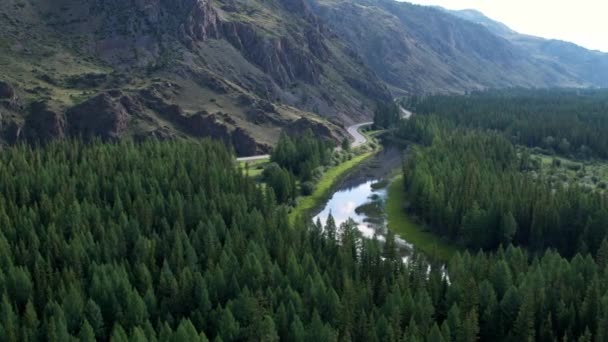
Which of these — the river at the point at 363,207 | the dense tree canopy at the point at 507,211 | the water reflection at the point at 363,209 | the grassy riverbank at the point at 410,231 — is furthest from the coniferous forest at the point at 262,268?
the river at the point at 363,207

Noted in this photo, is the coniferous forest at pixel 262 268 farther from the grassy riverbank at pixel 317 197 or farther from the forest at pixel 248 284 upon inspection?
the grassy riverbank at pixel 317 197

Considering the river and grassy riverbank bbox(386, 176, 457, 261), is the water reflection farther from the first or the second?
grassy riverbank bbox(386, 176, 457, 261)

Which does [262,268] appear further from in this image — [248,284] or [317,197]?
[317,197]

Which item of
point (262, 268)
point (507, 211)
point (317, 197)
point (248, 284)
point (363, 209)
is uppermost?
point (507, 211)

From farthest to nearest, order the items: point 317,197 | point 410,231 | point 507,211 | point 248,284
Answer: point 317,197 → point 410,231 → point 507,211 → point 248,284

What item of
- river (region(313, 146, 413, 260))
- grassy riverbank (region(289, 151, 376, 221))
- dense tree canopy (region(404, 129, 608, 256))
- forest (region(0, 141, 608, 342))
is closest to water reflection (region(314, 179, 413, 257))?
river (region(313, 146, 413, 260))

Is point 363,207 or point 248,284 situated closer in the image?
point 248,284

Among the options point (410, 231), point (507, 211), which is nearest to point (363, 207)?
point (410, 231)
